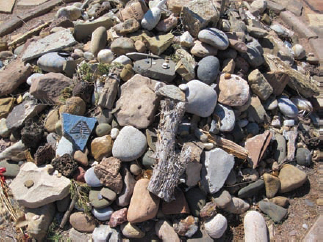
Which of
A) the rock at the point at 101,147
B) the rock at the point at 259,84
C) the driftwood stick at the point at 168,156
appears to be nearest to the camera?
the driftwood stick at the point at 168,156

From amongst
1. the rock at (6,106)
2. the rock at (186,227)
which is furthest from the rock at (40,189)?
the rock at (186,227)

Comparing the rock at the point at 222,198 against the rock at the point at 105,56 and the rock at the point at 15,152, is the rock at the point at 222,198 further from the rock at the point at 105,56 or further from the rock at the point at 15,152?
the rock at the point at 15,152

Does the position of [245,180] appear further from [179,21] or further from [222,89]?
[179,21]

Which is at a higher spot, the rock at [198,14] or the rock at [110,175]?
the rock at [198,14]

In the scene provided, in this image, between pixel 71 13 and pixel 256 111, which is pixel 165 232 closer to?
pixel 256 111

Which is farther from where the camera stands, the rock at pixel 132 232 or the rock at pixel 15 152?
the rock at pixel 15 152

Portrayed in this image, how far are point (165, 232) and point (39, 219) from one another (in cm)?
138

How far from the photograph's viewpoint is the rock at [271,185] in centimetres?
396

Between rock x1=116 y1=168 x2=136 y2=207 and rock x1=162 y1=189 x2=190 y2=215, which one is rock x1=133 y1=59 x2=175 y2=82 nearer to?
rock x1=116 y1=168 x2=136 y2=207

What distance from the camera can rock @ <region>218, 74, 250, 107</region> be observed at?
13.3 feet

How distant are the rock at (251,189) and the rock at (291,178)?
0.27 m

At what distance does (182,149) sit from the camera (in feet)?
12.2

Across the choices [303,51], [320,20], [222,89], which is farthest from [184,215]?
[320,20]

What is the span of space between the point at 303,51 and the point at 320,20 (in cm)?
140
